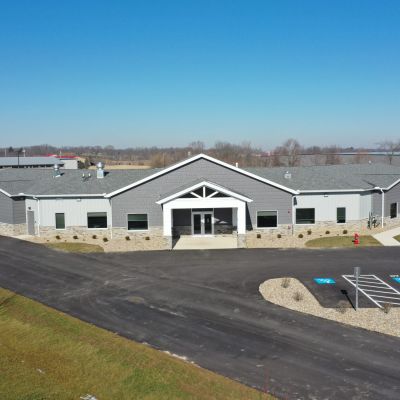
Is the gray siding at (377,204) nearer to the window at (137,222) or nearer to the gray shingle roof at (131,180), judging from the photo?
the gray shingle roof at (131,180)

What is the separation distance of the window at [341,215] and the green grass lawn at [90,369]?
25424 mm

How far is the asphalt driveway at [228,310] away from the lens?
43.7 feet

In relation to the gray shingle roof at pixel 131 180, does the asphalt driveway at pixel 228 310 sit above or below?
below

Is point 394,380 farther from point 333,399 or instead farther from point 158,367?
point 158,367

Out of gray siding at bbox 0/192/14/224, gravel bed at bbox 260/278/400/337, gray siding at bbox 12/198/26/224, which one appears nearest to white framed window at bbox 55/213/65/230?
gray siding at bbox 12/198/26/224

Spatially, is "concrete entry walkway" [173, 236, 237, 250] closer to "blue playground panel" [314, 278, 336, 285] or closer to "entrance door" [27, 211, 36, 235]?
"blue playground panel" [314, 278, 336, 285]

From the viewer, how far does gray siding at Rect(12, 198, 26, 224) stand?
38.1 m

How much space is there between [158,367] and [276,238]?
2245 cm

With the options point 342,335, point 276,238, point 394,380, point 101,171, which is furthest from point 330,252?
point 101,171

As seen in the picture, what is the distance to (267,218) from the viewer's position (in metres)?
35.5

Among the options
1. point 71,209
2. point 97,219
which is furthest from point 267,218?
point 71,209

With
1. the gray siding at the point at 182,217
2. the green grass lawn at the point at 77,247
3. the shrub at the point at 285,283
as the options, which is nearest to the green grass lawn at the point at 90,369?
the shrub at the point at 285,283

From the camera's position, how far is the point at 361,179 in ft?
137

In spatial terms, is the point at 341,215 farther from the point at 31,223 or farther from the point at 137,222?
the point at 31,223
